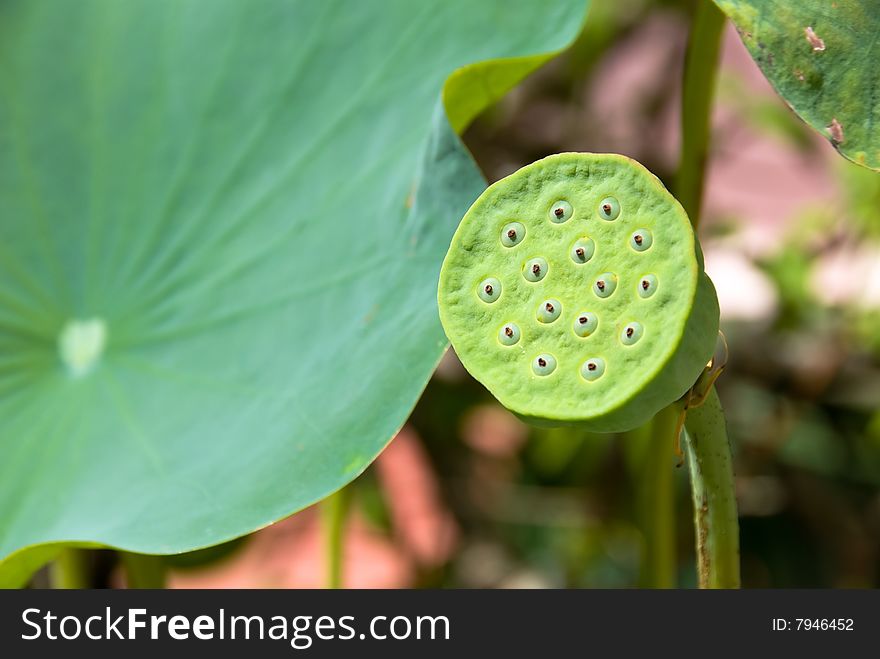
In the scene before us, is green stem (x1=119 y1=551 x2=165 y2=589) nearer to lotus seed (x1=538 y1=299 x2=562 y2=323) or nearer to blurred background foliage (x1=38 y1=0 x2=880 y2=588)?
blurred background foliage (x1=38 y1=0 x2=880 y2=588)

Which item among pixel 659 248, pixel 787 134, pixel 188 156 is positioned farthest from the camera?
pixel 787 134

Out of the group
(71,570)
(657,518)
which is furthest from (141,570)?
(657,518)

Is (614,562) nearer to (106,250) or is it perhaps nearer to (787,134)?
(787,134)

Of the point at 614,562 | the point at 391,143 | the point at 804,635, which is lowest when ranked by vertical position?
the point at 804,635

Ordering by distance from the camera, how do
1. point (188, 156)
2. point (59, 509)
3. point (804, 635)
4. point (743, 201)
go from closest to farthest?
point (804, 635) < point (59, 509) < point (188, 156) < point (743, 201)

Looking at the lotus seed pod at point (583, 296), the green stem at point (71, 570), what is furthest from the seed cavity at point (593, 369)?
the green stem at point (71, 570)

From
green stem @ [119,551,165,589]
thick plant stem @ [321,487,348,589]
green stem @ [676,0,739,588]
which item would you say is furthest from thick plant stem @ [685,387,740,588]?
thick plant stem @ [321,487,348,589]

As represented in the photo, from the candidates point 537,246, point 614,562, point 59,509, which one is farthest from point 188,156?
point 614,562
